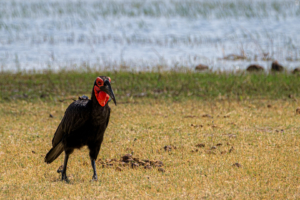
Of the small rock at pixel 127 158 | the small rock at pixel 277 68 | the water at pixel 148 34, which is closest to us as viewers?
the small rock at pixel 127 158

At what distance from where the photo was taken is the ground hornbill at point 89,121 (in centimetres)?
555

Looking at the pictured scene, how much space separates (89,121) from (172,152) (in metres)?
2.16

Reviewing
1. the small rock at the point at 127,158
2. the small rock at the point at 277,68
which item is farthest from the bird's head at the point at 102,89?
the small rock at the point at 277,68

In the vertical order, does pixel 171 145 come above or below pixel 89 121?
below

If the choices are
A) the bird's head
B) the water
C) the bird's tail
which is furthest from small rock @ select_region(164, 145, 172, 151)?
the water

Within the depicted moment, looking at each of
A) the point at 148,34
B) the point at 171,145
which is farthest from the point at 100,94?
the point at 148,34

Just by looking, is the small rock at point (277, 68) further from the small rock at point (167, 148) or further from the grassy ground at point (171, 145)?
the small rock at point (167, 148)

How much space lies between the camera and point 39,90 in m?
12.8

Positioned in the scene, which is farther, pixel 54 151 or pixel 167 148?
pixel 167 148

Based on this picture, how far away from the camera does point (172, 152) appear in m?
7.38

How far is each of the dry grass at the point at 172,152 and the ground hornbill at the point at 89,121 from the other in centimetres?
54

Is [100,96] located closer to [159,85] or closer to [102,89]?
[102,89]

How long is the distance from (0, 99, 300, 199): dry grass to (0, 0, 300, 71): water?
5817 millimetres

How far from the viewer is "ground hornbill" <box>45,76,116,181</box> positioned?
5551 mm
